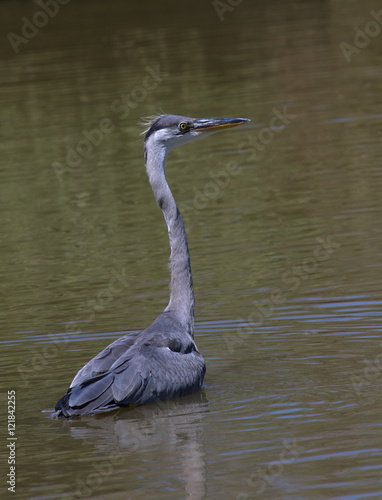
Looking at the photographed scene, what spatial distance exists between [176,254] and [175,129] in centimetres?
129

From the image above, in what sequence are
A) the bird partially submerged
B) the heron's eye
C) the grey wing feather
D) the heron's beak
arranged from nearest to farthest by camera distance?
the bird partially submerged → the grey wing feather → the heron's eye → the heron's beak

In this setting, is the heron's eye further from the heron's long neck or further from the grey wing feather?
the grey wing feather

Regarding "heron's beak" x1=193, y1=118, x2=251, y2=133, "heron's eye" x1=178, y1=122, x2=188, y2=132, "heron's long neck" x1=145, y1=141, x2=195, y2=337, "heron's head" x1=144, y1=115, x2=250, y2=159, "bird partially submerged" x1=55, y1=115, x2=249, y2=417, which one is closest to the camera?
"bird partially submerged" x1=55, y1=115, x2=249, y2=417

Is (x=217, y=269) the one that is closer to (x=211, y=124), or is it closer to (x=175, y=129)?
(x=211, y=124)

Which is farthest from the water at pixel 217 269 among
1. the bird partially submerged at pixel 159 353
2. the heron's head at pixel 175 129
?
the heron's head at pixel 175 129

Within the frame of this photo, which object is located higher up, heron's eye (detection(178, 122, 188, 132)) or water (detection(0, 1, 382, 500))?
heron's eye (detection(178, 122, 188, 132))

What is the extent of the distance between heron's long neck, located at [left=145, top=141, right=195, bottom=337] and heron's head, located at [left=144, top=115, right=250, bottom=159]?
0.36 ft

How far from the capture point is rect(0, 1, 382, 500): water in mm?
7945

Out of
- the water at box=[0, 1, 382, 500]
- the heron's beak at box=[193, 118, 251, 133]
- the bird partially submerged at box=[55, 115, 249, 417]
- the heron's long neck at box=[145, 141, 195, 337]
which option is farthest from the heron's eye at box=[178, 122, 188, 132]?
the water at box=[0, 1, 382, 500]

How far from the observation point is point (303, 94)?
2389cm

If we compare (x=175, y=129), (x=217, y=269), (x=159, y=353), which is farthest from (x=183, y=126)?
(x=217, y=269)

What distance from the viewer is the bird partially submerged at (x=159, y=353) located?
29.1 feet

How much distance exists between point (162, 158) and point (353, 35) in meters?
21.2

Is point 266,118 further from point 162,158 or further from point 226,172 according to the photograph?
point 162,158
